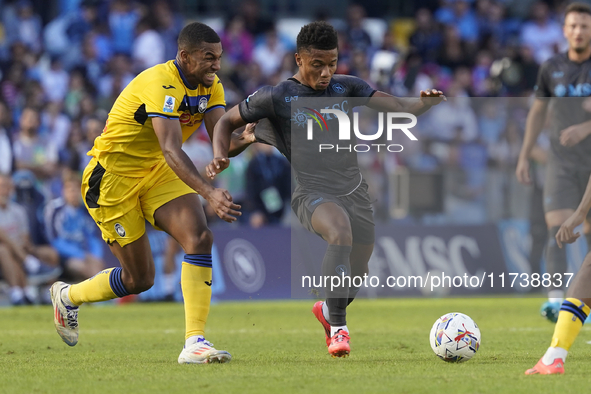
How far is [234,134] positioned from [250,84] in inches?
400

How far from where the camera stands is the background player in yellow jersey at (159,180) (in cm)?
601

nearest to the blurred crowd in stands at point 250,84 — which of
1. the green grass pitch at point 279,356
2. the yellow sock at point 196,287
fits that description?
the green grass pitch at point 279,356

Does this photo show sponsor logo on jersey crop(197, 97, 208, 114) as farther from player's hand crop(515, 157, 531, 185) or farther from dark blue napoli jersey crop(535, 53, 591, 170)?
dark blue napoli jersey crop(535, 53, 591, 170)

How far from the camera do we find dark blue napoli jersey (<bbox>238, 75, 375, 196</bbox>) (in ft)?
20.9

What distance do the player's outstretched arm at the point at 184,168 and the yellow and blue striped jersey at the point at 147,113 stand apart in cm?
9

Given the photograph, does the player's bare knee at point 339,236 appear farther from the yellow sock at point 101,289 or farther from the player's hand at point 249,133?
the yellow sock at point 101,289

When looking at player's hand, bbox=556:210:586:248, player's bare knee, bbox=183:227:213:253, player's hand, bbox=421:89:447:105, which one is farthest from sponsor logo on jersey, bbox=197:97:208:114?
player's hand, bbox=556:210:586:248

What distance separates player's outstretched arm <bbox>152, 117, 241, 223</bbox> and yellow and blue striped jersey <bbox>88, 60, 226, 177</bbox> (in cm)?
9

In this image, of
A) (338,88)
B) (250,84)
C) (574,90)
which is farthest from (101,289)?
(250,84)

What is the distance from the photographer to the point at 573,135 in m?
7.65

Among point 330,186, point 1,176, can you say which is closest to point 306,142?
point 330,186

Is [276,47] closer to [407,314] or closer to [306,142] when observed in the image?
[407,314]

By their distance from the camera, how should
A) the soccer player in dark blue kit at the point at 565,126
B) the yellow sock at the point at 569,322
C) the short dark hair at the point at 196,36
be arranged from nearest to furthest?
the yellow sock at the point at 569,322 < the short dark hair at the point at 196,36 < the soccer player in dark blue kit at the point at 565,126

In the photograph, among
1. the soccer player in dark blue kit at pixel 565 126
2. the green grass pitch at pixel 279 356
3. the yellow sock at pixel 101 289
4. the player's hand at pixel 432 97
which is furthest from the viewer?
the soccer player in dark blue kit at pixel 565 126
